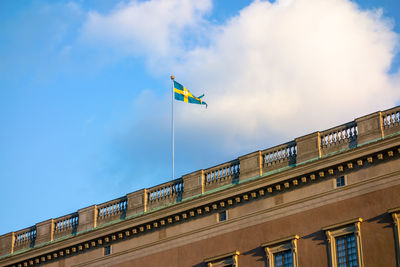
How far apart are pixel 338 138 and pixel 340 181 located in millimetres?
2524

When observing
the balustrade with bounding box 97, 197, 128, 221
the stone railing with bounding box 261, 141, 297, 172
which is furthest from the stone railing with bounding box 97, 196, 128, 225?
the stone railing with bounding box 261, 141, 297, 172

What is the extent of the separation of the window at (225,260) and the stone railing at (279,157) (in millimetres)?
4930

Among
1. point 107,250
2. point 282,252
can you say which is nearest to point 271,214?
point 282,252

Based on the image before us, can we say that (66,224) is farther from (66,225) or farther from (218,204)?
(218,204)

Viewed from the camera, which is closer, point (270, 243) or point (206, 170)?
point (270, 243)

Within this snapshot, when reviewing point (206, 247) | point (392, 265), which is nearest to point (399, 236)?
point (392, 265)

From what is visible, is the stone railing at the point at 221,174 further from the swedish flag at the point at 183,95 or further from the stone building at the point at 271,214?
the swedish flag at the point at 183,95

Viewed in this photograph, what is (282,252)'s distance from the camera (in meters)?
50.3

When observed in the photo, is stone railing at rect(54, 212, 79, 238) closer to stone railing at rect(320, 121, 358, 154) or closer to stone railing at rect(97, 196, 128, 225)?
stone railing at rect(97, 196, 128, 225)

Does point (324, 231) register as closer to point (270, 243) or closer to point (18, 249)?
point (270, 243)

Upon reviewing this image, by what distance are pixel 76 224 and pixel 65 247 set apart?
6.17 ft

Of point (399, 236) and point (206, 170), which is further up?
point (206, 170)

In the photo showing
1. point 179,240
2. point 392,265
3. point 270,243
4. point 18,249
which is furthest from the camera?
point 18,249

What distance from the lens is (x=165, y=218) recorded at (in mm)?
55562
